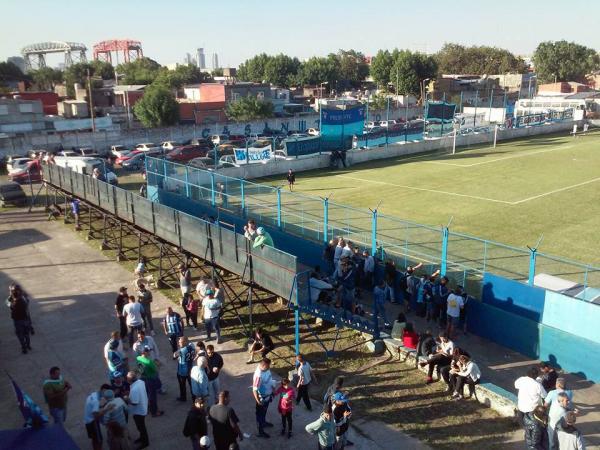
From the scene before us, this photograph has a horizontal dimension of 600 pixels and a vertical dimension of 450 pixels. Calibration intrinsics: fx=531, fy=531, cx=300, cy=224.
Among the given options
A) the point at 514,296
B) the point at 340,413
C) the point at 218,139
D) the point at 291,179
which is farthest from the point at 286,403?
the point at 218,139

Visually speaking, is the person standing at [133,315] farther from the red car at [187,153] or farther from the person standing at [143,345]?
the red car at [187,153]

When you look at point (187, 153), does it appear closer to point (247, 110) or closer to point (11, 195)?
point (11, 195)

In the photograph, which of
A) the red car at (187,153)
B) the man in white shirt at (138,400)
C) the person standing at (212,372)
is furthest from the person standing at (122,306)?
the red car at (187,153)

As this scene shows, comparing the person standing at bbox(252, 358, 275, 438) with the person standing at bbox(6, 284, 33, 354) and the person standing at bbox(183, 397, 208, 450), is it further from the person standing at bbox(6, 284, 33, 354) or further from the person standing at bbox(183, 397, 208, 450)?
the person standing at bbox(6, 284, 33, 354)

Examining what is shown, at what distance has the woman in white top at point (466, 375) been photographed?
409 inches

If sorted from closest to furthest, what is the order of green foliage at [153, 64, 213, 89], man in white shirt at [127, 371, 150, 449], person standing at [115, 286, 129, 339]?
man in white shirt at [127, 371, 150, 449] → person standing at [115, 286, 129, 339] → green foliage at [153, 64, 213, 89]

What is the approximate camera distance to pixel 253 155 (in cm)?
3625

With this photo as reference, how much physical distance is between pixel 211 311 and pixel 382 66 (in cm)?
9515

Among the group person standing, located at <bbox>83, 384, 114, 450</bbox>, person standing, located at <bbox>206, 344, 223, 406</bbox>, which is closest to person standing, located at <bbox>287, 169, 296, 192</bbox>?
person standing, located at <bbox>206, 344, 223, 406</bbox>

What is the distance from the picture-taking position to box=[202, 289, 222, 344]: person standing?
40.7ft

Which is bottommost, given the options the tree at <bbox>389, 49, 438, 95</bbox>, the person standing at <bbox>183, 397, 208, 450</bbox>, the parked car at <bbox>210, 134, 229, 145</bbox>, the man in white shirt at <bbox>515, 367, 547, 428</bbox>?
the man in white shirt at <bbox>515, 367, 547, 428</bbox>

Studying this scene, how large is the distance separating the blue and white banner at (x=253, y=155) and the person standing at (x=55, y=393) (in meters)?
27.1

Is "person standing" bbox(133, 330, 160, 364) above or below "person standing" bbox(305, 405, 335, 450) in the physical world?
above

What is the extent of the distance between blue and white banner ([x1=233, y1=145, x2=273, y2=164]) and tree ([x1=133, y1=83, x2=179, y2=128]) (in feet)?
73.4
